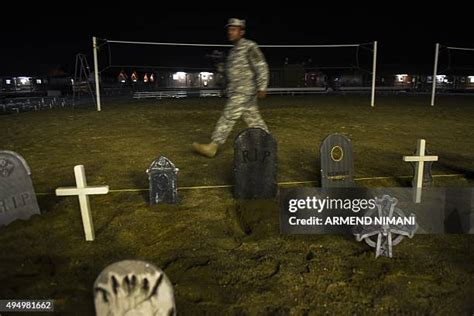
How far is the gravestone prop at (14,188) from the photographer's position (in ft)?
12.5

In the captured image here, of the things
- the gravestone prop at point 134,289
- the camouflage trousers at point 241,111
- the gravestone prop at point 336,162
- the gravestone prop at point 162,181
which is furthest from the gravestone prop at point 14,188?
the gravestone prop at point 336,162

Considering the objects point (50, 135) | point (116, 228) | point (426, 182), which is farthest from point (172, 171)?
point (50, 135)

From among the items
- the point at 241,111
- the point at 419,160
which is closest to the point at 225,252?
the point at 419,160

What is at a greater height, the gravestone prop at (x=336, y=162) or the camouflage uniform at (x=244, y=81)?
the camouflage uniform at (x=244, y=81)

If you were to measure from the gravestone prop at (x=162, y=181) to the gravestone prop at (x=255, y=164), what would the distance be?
727 mm

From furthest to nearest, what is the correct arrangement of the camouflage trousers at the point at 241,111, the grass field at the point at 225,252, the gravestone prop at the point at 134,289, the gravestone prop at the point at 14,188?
the camouflage trousers at the point at 241,111
the gravestone prop at the point at 14,188
the grass field at the point at 225,252
the gravestone prop at the point at 134,289

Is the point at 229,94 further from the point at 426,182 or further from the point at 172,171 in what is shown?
the point at 426,182

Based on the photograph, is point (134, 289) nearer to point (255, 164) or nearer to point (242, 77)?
point (255, 164)

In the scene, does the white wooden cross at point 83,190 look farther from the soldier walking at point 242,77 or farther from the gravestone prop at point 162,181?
the soldier walking at point 242,77

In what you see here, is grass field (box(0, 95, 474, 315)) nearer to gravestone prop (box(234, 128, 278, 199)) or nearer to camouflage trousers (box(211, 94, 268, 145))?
gravestone prop (box(234, 128, 278, 199))

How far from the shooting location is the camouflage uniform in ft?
17.6

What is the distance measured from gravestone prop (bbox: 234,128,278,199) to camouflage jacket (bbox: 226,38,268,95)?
1.26 m

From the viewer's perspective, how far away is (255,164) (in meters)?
4.45

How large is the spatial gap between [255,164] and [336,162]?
0.92 meters
